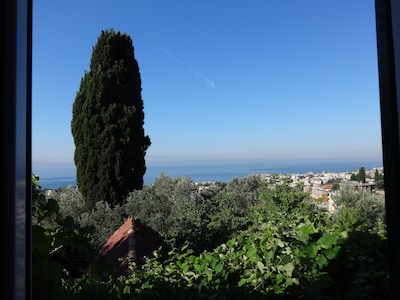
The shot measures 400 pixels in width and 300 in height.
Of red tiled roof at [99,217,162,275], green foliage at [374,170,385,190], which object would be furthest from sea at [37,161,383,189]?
green foliage at [374,170,385,190]

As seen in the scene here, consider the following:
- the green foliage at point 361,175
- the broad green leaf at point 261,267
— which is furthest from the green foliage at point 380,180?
the green foliage at point 361,175

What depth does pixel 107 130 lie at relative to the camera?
20.5ft

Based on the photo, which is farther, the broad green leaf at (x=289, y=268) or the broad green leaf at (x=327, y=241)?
the broad green leaf at (x=327, y=241)

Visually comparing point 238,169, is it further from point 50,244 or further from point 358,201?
point 50,244

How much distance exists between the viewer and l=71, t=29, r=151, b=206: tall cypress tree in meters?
6.28

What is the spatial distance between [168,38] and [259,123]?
1746mm

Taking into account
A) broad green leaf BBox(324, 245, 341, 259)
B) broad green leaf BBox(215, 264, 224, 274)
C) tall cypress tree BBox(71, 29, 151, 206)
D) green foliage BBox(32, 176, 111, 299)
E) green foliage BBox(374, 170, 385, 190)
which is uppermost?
tall cypress tree BBox(71, 29, 151, 206)

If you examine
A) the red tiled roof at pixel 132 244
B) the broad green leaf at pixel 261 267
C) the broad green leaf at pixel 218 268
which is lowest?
the red tiled roof at pixel 132 244

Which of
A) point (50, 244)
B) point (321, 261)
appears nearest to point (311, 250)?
point (321, 261)

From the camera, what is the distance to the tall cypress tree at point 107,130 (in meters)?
6.28

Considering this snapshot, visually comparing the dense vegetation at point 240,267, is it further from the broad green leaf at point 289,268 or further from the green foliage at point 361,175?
the green foliage at point 361,175

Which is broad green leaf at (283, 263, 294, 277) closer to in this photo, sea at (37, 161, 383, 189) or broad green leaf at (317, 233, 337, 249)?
broad green leaf at (317, 233, 337, 249)

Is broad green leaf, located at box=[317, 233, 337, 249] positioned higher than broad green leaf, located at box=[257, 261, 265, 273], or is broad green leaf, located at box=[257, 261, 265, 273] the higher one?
broad green leaf, located at box=[317, 233, 337, 249]
